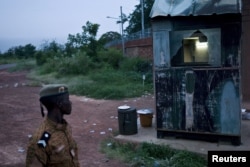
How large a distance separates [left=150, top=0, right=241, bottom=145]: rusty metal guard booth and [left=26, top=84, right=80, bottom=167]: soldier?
159 inches

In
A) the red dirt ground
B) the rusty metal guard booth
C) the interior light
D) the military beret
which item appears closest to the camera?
the military beret

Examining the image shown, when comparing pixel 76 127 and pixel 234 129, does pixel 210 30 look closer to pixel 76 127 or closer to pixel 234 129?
pixel 234 129

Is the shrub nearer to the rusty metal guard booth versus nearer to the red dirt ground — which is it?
the red dirt ground

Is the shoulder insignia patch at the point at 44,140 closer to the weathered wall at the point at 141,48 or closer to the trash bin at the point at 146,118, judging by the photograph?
the trash bin at the point at 146,118

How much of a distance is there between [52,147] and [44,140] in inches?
3.3

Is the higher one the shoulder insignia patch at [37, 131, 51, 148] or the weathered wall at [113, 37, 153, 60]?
the weathered wall at [113, 37, 153, 60]

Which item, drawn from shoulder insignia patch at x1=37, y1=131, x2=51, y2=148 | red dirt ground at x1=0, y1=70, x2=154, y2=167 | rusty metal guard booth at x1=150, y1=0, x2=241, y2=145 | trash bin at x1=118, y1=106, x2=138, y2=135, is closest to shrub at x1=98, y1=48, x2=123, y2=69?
red dirt ground at x1=0, y1=70, x2=154, y2=167

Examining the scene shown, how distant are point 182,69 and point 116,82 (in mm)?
10484

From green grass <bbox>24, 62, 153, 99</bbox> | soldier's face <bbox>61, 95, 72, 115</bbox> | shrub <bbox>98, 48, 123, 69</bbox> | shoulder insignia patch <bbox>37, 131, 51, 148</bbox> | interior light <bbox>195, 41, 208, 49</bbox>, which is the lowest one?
green grass <bbox>24, 62, 153, 99</bbox>

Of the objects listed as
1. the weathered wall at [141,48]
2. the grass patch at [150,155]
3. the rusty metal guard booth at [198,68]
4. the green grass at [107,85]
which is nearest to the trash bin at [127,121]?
the grass patch at [150,155]

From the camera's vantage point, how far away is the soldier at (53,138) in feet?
7.59

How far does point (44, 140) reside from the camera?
7.61 feet

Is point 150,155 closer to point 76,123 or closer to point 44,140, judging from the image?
point 76,123

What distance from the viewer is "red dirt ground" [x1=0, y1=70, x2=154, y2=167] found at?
6.04 m
